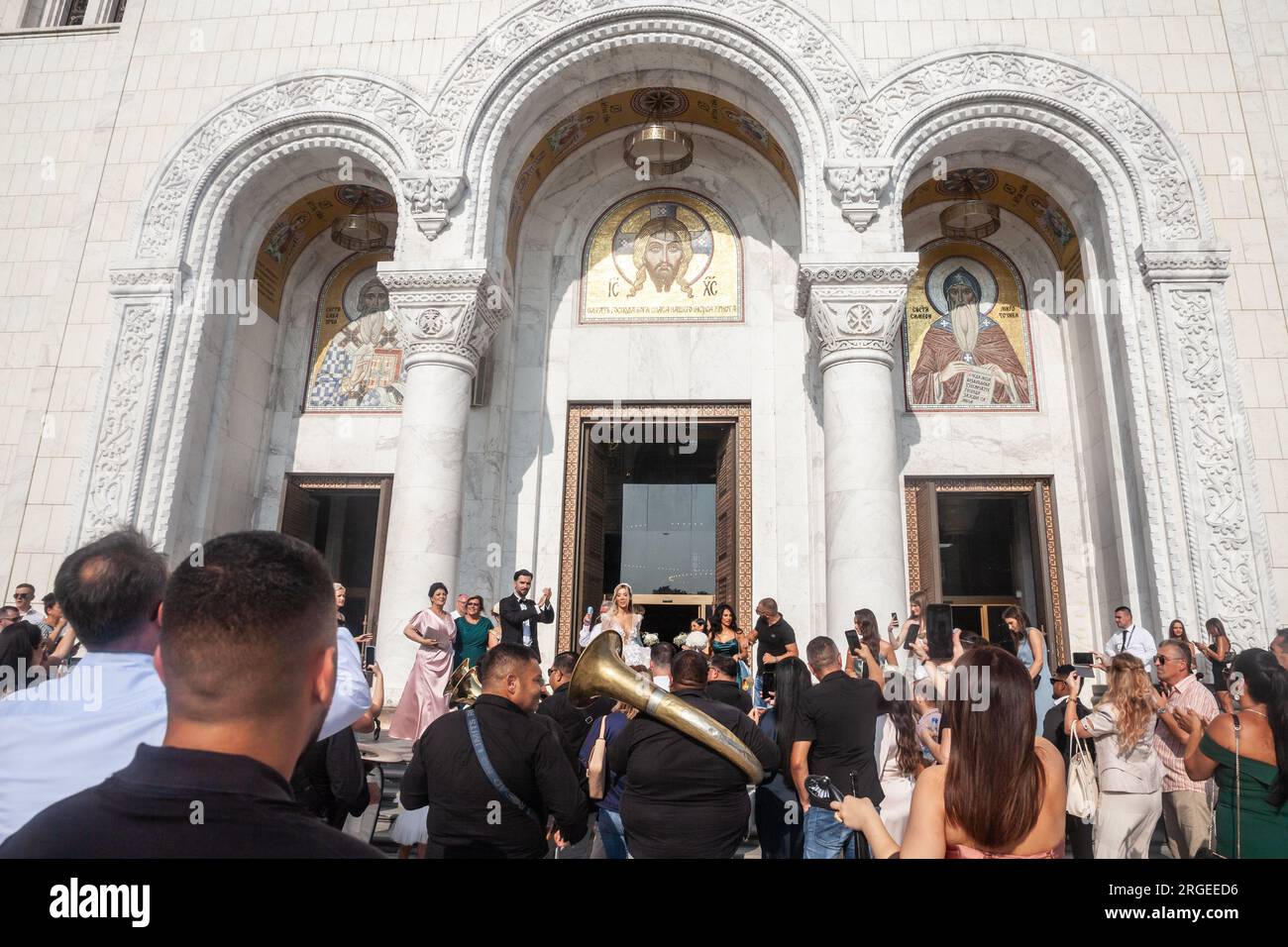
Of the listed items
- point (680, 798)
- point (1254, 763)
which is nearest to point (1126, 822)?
point (1254, 763)

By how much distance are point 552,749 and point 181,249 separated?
977cm

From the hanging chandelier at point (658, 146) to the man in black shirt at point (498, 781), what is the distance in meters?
9.72

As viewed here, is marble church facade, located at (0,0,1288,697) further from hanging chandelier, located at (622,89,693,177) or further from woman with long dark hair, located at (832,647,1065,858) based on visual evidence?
woman with long dark hair, located at (832,647,1065,858)

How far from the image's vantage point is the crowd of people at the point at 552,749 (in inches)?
45.5

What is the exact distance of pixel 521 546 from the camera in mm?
10680

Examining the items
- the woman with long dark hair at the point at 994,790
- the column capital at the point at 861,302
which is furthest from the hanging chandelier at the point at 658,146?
the woman with long dark hair at the point at 994,790

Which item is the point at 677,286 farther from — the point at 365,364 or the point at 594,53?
the point at 365,364

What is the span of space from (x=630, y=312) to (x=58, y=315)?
24.9 feet

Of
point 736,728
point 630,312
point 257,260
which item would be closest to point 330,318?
point 257,260

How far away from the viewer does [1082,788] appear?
400 centimetres

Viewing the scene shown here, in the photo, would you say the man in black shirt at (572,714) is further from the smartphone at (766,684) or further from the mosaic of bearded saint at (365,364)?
the mosaic of bearded saint at (365,364)

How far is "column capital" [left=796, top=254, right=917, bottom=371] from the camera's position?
879cm
